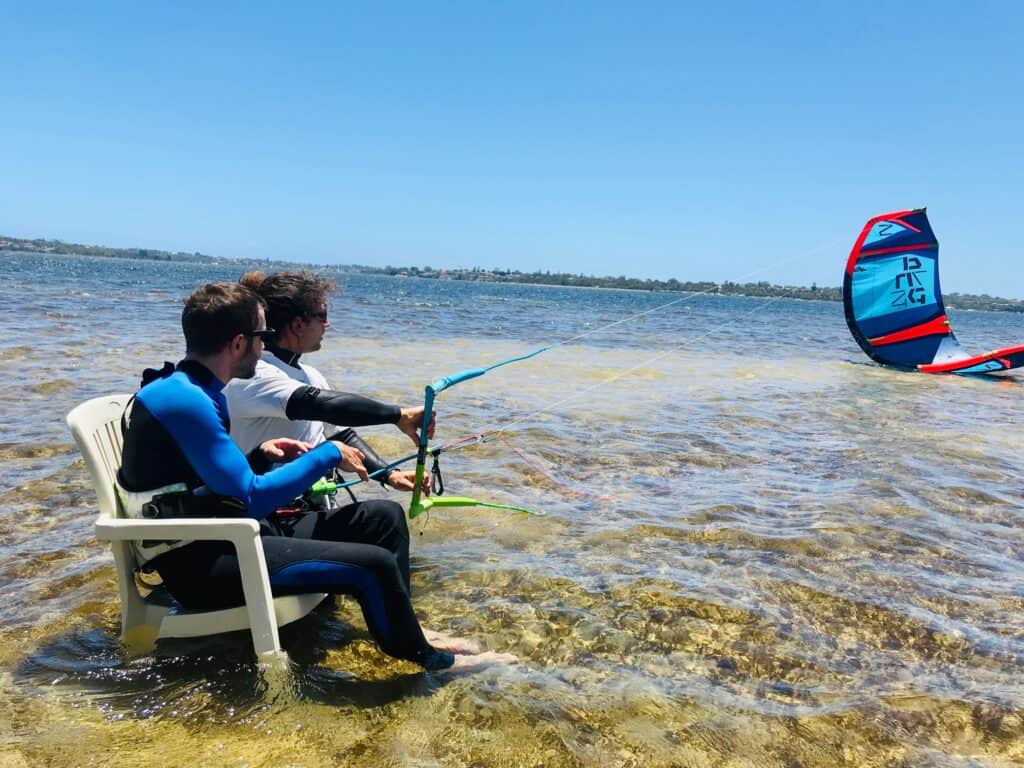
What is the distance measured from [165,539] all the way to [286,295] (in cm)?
141

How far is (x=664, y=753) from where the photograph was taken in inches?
113

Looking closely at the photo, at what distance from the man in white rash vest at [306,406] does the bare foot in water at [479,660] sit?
0.22 feet

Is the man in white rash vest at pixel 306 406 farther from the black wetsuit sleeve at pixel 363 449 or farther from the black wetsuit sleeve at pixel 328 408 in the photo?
the black wetsuit sleeve at pixel 363 449

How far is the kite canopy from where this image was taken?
773 inches

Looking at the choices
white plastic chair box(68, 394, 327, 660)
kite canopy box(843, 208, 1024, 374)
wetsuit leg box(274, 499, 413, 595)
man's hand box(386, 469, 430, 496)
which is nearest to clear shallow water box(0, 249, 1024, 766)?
white plastic chair box(68, 394, 327, 660)

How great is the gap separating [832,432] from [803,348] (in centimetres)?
1822

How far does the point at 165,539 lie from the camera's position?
2.93 metres

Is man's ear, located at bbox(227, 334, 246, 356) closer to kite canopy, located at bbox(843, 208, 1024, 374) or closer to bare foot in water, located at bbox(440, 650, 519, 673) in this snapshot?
bare foot in water, located at bbox(440, 650, 519, 673)

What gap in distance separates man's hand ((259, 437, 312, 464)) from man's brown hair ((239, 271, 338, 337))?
62cm

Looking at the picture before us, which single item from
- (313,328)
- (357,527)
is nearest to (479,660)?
(357,527)

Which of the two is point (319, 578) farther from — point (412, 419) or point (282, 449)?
point (412, 419)

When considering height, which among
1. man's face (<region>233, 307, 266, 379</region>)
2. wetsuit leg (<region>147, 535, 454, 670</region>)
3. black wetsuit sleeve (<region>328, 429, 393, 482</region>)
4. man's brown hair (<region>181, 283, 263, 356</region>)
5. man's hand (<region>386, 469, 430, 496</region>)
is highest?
man's brown hair (<region>181, 283, 263, 356</region>)

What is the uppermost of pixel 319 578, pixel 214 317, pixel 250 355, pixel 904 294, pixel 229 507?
pixel 904 294

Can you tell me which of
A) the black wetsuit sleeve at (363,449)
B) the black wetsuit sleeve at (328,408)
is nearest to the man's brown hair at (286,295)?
the black wetsuit sleeve at (328,408)
